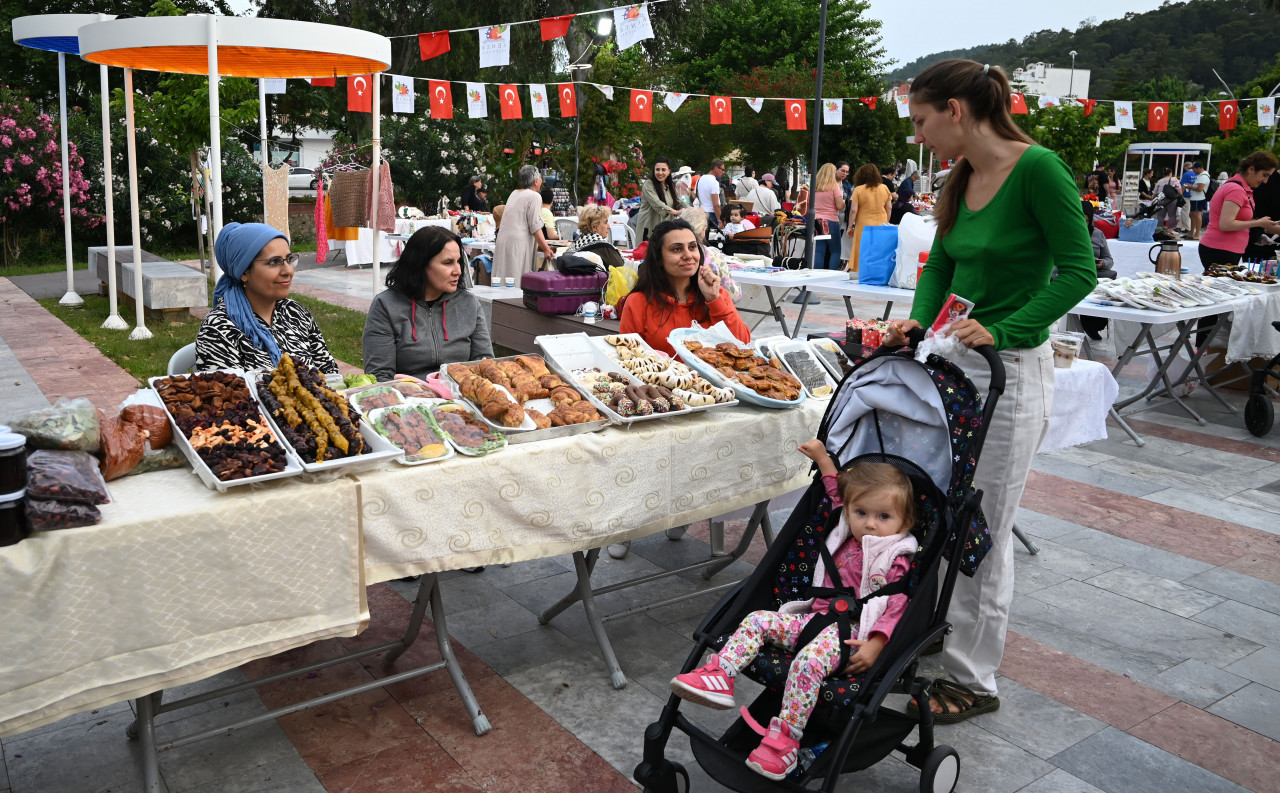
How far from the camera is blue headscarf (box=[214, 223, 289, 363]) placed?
11.9 feet

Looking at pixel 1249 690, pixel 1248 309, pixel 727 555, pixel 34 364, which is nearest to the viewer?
pixel 1249 690

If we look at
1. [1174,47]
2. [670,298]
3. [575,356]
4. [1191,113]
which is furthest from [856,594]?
[1174,47]

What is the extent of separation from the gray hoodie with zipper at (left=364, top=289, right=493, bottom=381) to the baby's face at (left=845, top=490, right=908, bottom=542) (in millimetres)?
2088

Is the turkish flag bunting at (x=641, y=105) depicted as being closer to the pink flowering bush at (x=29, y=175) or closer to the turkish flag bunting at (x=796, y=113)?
the turkish flag bunting at (x=796, y=113)

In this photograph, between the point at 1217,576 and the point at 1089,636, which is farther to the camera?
the point at 1217,576

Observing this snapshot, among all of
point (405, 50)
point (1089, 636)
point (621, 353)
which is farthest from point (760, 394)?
point (405, 50)

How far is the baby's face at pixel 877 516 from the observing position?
105 inches

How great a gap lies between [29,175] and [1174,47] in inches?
4149

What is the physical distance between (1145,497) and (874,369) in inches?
137

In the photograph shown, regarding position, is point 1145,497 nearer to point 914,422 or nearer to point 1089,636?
point 1089,636

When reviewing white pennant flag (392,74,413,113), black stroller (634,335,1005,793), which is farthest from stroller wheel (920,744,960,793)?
white pennant flag (392,74,413,113)

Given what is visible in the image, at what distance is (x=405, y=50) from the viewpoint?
88.2 ft

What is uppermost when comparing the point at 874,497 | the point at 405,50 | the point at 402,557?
the point at 405,50

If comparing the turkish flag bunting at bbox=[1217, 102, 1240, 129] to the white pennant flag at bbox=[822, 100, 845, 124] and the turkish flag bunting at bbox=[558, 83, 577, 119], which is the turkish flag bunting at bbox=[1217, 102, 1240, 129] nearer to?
the white pennant flag at bbox=[822, 100, 845, 124]
